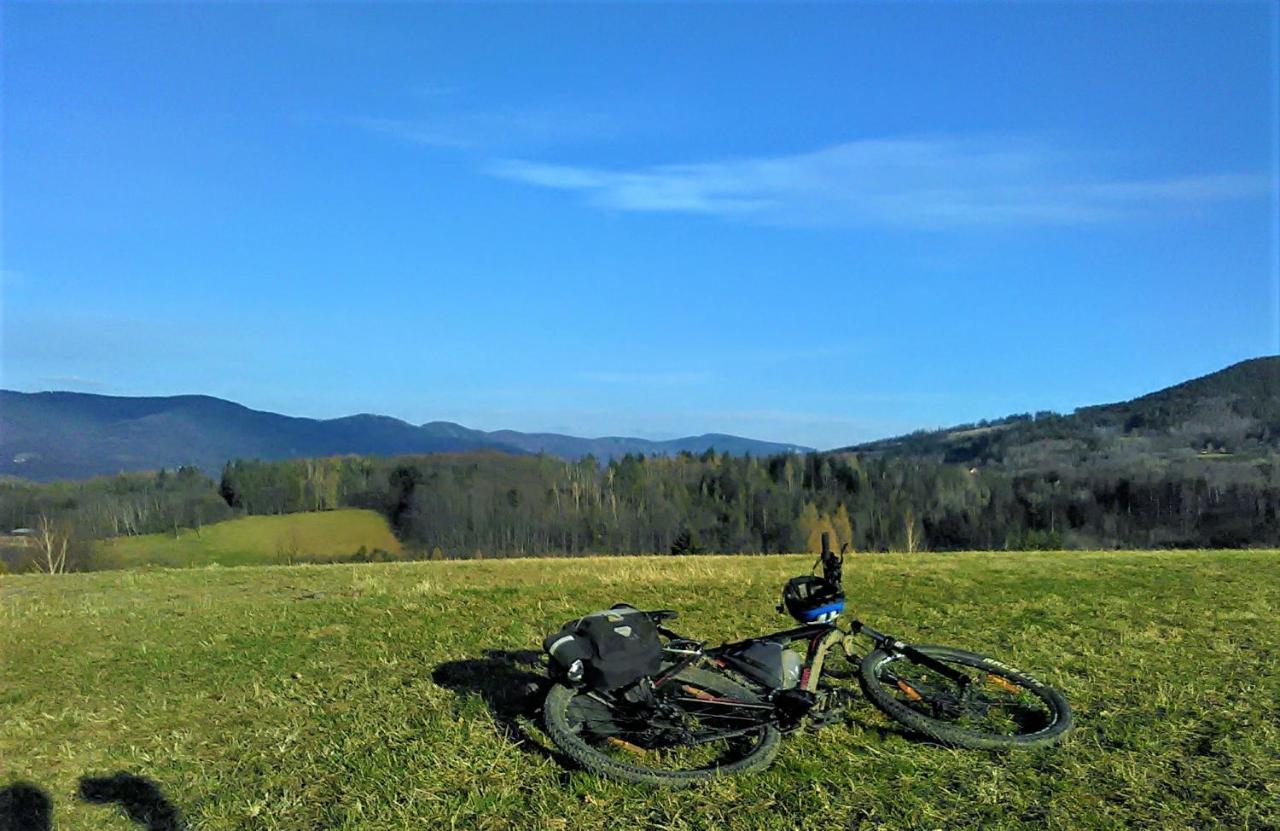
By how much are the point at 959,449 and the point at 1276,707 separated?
15602cm

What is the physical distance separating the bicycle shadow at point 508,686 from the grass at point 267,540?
51418mm

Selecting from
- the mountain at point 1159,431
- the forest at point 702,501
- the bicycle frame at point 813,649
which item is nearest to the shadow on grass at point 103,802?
the bicycle frame at point 813,649

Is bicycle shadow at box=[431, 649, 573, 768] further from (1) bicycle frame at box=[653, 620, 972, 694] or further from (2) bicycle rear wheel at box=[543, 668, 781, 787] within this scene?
(1) bicycle frame at box=[653, 620, 972, 694]

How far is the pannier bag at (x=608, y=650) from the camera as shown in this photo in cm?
637

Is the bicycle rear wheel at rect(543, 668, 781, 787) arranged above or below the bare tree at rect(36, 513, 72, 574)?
above

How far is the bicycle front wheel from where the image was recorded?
6.51 meters

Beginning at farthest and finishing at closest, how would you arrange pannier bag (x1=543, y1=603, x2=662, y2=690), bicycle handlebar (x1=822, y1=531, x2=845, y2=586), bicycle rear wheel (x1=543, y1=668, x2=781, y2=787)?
bicycle handlebar (x1=822, y1=531, x2=845, y2=586)
pannier bag (x1=543, y1=603, x2=662, y2=690)
bicycle rear wheel (x1=543, y1=668, x2=781, y2=787)

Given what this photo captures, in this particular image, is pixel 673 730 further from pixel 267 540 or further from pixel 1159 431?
pixel 1159 431

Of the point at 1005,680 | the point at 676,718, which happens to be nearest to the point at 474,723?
the point at 676,718

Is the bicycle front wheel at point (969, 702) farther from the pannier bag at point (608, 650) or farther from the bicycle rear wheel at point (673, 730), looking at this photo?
the pannier bag at point (608, 650)

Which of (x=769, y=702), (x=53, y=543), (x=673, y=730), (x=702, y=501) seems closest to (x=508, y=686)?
(x=673, y=730)

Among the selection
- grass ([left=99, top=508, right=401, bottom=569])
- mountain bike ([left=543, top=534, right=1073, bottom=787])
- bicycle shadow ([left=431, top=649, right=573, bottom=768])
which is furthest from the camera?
grass ([left=99, top=508, right=401, bottom=569])

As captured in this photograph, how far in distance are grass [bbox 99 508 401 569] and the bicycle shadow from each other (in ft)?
169

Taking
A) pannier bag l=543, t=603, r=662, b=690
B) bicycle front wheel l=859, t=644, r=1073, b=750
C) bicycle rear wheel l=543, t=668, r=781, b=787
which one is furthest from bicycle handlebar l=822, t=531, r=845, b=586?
pannier bag l=543, t=603, r=662, b=690
